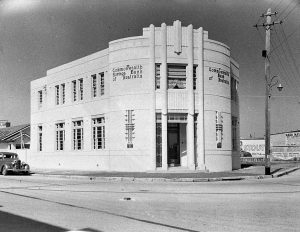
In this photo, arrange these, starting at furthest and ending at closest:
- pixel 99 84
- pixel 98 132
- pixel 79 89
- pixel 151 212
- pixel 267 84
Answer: pixel 79 89 → pixel 98 132 → pixel 99 84 → pixel 267 84 → pixel 151 212

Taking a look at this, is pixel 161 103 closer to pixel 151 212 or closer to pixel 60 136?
pixel 60 136

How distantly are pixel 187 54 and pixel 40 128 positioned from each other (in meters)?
16.5

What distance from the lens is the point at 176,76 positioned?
26672 mm

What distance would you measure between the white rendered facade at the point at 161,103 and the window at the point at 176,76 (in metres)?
0.06

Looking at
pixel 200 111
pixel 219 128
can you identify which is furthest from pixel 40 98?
pixel 219 128

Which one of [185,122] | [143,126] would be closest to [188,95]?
[185,122]

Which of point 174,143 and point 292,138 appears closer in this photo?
point 174,143

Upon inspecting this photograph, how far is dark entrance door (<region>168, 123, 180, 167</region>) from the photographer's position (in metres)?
27.6

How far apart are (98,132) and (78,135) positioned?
282 centimetres

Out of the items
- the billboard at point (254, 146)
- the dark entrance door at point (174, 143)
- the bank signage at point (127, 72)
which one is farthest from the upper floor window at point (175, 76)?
the billboard at point (254, 146)

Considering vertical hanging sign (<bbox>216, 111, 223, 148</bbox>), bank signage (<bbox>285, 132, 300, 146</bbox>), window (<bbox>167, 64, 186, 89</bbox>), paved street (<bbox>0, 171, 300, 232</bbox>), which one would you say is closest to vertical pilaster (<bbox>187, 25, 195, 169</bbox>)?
window (<bbox>167, 64, 186, 89</bbox>)

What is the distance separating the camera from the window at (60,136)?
33.4 meters

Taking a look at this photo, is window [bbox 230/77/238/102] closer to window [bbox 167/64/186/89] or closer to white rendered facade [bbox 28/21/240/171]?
white rendered facade [bbox 28/21/240/171]

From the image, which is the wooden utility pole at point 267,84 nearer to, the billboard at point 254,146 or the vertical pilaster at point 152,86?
the vertical pilaster at point 152,86
